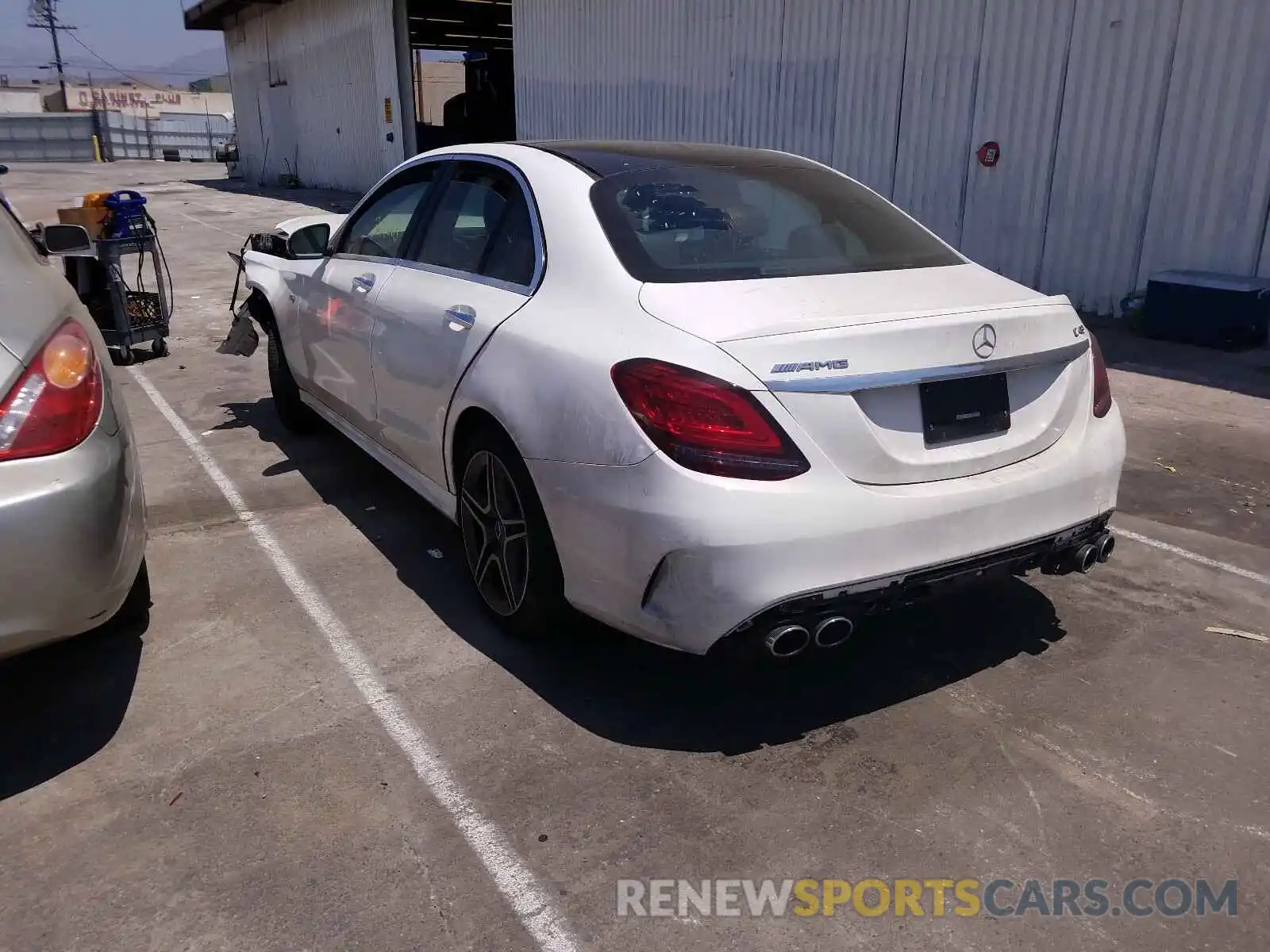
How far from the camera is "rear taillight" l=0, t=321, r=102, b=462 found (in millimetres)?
2672

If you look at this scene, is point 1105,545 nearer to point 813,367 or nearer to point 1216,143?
point 813,367

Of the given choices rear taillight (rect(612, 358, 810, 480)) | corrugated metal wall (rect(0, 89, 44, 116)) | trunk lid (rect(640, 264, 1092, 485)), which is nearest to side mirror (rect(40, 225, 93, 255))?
trunk lid (rect(640, 264, 1092, 485))

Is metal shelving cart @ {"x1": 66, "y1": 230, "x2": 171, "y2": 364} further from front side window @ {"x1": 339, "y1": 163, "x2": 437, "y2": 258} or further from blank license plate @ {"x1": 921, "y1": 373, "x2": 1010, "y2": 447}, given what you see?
blank license plate @ {"x1": 921, "y1": 373, "x2": 1010, "y2": 447}

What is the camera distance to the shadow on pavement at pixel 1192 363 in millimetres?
7305

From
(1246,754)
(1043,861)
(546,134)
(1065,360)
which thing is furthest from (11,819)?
(546,134)

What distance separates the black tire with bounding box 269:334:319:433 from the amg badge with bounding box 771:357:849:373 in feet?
12.5

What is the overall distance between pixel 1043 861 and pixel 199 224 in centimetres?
2114

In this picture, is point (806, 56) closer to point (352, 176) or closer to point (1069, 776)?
point (1069, 776)

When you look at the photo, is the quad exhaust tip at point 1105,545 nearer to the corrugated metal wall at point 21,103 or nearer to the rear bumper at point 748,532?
the rear bumper at point 748,532

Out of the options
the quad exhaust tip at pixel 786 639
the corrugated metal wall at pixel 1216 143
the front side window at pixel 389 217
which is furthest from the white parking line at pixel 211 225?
the quad exhaust tip at pixel 786 639

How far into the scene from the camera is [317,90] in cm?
2892

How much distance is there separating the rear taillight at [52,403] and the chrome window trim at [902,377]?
1914 millimetres

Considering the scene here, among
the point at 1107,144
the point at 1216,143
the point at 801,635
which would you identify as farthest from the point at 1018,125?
the point at 801,635

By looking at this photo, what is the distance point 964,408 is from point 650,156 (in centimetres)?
162
